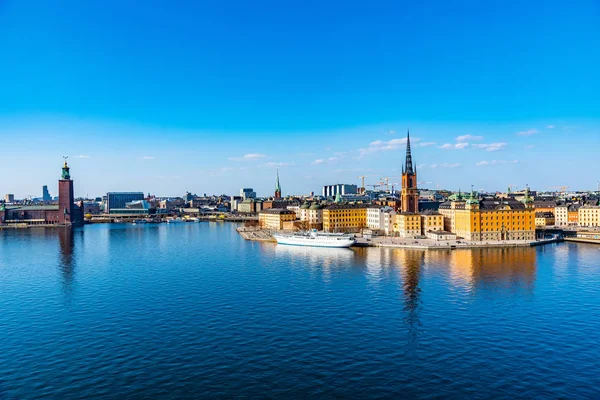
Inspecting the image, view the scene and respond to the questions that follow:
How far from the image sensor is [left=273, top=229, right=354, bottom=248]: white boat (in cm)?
6356

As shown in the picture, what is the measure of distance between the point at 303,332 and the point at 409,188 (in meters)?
62.8

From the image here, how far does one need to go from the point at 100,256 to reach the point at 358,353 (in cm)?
4490

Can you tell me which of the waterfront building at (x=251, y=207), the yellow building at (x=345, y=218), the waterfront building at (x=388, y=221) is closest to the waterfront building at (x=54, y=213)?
the waterfront building at (x=251, y=207)

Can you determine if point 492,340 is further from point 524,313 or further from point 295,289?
point 295,289

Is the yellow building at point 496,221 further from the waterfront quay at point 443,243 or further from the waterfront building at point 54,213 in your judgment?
the waterfront building at point 54,213

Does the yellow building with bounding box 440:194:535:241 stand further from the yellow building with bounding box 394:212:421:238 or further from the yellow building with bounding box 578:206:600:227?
the yellow building with bounding box 578:206:600:227

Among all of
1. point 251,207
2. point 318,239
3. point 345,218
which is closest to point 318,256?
point 318,239

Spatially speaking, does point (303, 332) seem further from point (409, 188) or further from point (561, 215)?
point (561, 215)

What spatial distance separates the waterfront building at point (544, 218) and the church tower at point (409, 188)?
24795 mm

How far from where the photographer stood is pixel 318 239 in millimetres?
65625

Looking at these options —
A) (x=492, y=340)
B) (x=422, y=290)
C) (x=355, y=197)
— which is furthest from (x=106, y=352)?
(x=355, y=197)

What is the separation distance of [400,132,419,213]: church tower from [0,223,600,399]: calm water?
36.8 m

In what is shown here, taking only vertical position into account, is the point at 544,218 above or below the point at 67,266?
above

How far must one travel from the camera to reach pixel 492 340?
22.9 meters
